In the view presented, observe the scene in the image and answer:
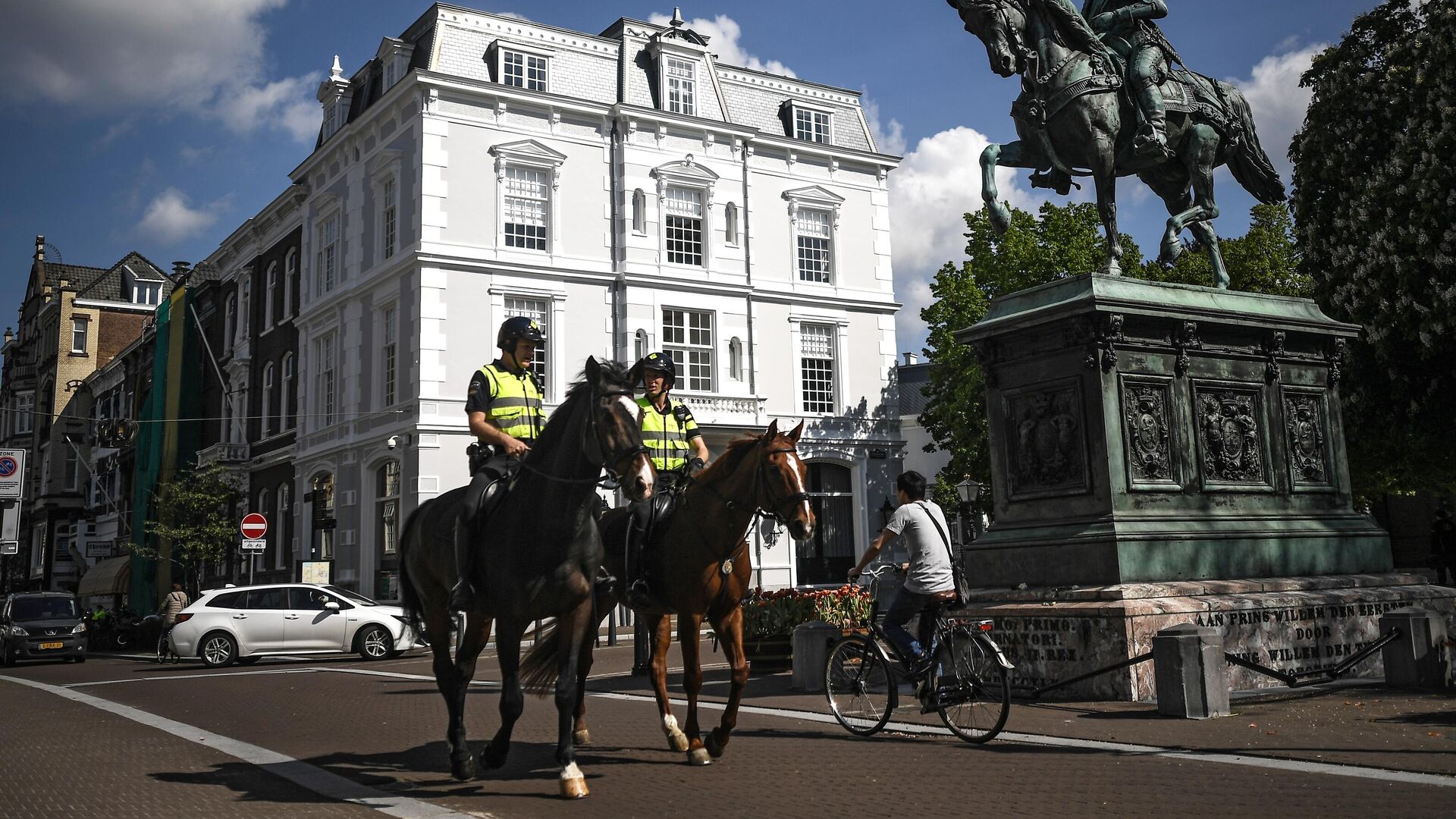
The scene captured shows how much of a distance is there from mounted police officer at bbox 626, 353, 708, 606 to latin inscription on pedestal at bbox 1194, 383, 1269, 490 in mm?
5130

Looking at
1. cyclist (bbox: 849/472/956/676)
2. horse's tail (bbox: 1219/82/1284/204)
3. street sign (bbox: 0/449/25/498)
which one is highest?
horse's tail (bbox: 1219/82/1284/204)

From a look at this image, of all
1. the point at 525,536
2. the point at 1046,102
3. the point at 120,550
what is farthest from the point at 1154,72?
the point at 120,550

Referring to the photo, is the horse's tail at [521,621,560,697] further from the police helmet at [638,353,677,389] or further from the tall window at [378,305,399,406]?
the tall window at [378,305,399,406]

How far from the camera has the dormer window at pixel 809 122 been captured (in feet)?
132

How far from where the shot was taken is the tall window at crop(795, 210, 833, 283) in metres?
39.2

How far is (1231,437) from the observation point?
38.1 feet

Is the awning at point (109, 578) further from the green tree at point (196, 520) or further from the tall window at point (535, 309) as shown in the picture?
the tall window at point (535, 309)

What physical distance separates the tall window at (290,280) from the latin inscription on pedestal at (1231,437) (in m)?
36.7

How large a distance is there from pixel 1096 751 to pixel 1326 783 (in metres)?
1.57

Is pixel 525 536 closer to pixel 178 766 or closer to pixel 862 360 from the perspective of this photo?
pixel 178 766

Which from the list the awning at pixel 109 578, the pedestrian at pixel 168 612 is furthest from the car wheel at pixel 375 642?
the awning at pixel 109 578

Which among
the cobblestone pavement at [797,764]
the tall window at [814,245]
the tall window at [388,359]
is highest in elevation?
the tall window at [814,245]

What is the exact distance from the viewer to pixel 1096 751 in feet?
25.6

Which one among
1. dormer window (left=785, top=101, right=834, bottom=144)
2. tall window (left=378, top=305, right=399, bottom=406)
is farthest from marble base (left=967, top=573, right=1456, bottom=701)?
dormer window (left=785, top=101, right=834, bottom=144)
